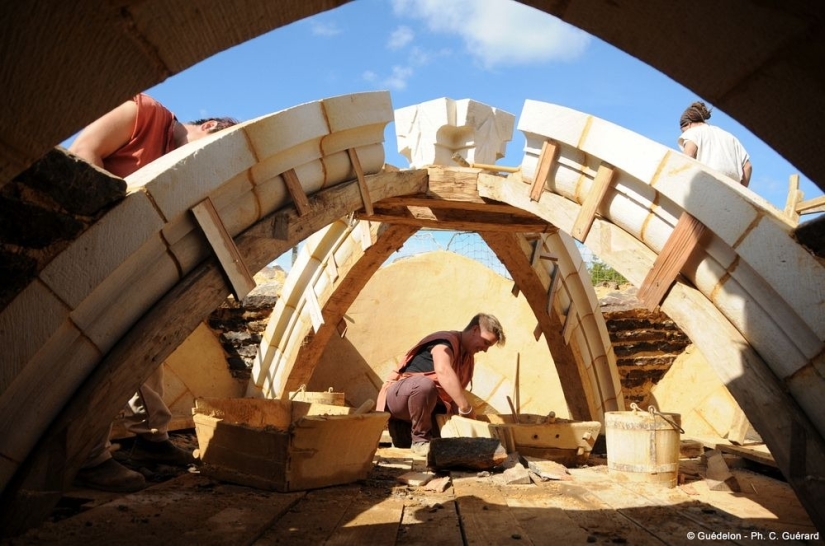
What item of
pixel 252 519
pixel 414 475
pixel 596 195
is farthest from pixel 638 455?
pixel 252 519

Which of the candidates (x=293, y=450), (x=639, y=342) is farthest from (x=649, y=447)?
(x=639, y=342)

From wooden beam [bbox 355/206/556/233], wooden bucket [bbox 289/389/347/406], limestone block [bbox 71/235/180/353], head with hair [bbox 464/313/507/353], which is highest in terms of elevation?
wooden beam [bbox 355/206/556/233]

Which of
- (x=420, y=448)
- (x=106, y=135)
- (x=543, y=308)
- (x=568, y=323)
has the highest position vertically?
(x=106, y=135)

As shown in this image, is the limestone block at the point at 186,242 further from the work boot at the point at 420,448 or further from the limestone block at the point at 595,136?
the work boot at the point at 420,448

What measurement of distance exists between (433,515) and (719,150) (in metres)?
3.15

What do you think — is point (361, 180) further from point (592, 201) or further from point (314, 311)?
point (314, 311)

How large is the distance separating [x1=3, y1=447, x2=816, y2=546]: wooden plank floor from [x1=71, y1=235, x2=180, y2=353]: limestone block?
83 cm

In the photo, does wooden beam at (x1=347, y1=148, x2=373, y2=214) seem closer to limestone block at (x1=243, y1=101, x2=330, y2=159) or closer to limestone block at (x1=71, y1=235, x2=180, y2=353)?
limestone block at (x1=243, y1=101, x2=330, y2=159)

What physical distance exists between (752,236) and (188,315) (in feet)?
9.32

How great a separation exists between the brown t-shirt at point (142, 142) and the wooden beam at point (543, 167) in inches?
98.3

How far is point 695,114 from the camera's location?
4645 mm

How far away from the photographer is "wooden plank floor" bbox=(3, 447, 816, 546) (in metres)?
2.71

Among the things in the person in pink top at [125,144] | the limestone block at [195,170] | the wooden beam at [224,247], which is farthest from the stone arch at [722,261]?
the person in pink top at [125,144]

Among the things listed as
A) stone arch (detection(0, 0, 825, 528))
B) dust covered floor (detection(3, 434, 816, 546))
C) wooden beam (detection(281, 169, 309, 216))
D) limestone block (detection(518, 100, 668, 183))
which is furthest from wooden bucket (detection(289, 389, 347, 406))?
stone arch (detection(0, 0, 825, 528))
